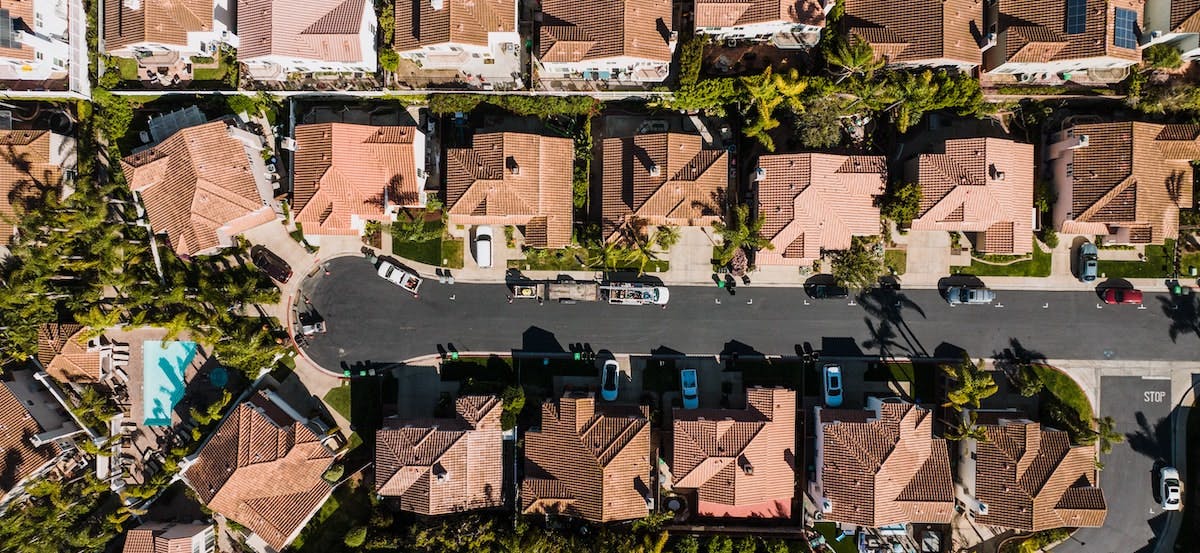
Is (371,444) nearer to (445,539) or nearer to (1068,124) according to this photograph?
(445,539)

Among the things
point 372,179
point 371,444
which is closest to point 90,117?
point 372,179

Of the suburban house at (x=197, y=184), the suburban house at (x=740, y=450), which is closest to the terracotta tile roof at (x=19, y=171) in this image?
the suburban house at (x=197, y=184)

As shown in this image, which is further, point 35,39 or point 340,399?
point 340,399

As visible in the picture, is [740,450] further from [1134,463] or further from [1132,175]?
[1132,175]

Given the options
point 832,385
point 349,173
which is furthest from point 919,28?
point 349,173

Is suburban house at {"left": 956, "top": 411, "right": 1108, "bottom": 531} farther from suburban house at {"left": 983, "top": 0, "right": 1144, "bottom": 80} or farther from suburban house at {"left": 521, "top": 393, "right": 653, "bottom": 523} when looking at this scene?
suburban house at {"left": 983, "top": 0, "right": 1144, "bottom": 80}

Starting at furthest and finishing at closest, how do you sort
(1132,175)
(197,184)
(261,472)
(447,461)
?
(261,472) < (447,461) < (197,184) < (1132,175)

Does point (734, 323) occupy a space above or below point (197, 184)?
below
